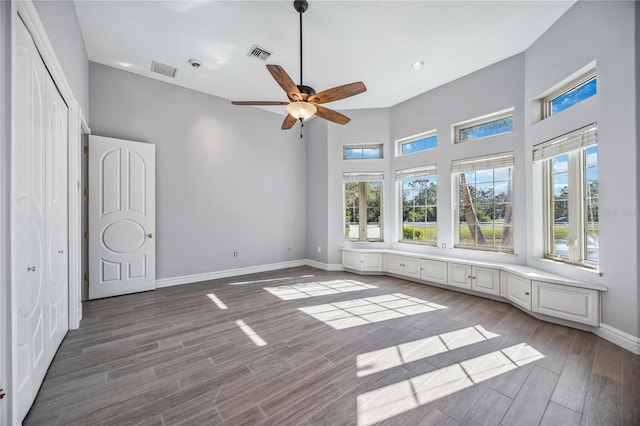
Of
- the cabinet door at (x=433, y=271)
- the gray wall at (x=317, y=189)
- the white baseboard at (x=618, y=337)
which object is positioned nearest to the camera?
the white baseboard at (x=618, y=337)

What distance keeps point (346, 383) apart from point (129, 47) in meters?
4.72

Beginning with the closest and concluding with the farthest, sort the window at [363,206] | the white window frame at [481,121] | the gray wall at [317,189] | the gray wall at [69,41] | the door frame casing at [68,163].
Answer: the door frame casing at [68,163] < the gray wall at [69,41] < the white window frame at [481,121] < the window at [363,206] < the gray wall at [317,189]

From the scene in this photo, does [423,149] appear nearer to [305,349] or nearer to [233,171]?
[233,171]

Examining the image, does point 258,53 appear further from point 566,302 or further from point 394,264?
point 566,302

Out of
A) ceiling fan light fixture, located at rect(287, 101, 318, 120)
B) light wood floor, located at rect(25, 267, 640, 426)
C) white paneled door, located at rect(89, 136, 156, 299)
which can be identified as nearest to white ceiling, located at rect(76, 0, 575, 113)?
ceiling fan light fixture, located at rect(287, 101, 318, 120)

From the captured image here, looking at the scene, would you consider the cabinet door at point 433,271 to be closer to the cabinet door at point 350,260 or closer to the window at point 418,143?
the cabinet door at point 350,260

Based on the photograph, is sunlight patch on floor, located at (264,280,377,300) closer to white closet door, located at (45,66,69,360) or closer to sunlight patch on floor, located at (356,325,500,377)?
sunlight patch on floor, located at (356,325,500,377)

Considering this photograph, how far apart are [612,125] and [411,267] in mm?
3155

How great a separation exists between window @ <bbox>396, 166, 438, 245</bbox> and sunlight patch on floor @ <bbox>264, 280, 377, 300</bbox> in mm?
1466

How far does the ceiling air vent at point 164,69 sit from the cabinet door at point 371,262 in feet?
14.9

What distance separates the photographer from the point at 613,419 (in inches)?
64.8

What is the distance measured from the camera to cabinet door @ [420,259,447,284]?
444cm

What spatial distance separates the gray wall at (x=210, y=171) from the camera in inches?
169

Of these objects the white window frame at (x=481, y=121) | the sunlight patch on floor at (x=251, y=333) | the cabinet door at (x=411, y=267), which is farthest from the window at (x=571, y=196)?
the sunlight patch on floor at (x=251, y=333)
